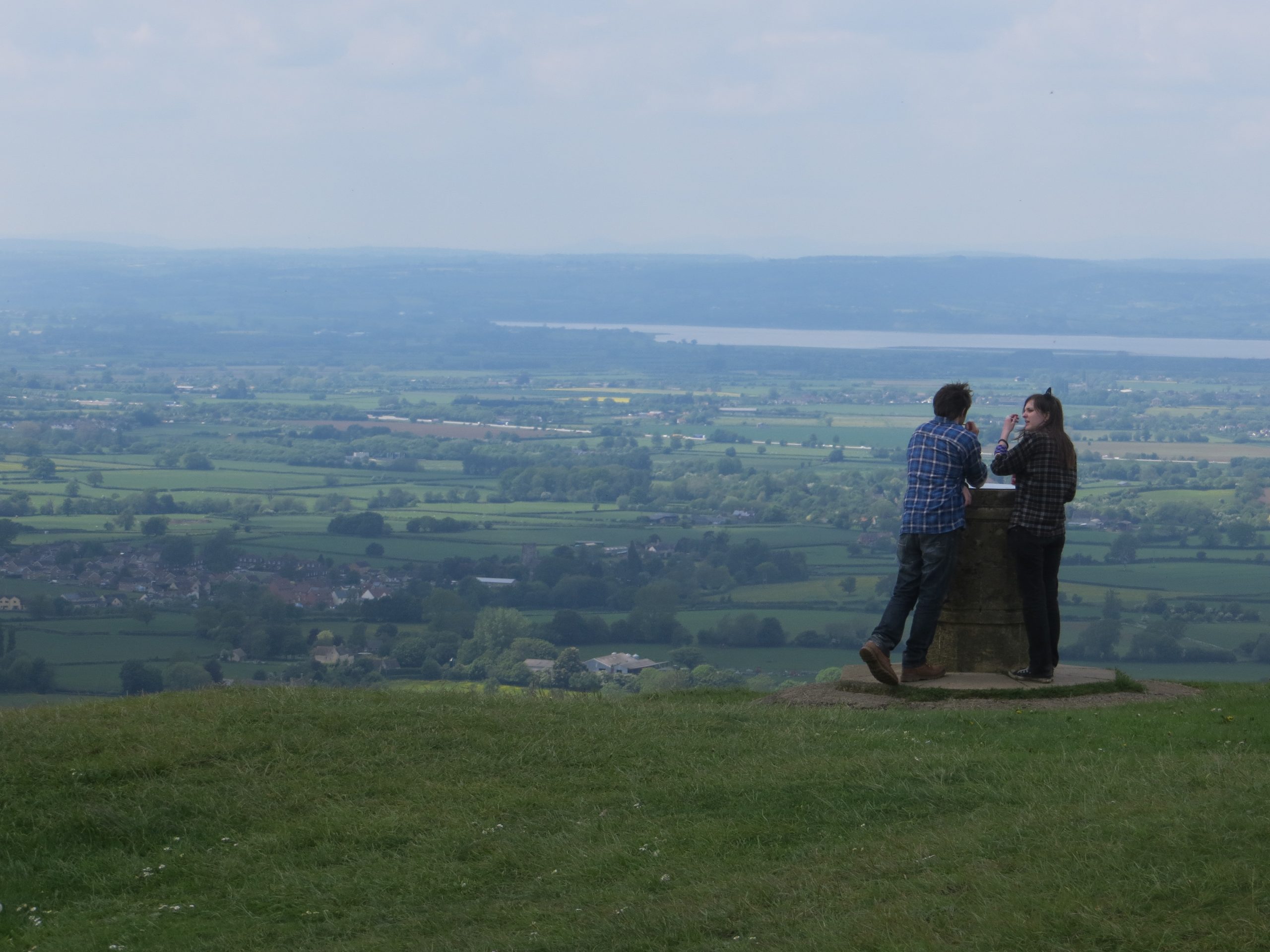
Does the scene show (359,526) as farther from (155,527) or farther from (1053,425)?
(1053,425)

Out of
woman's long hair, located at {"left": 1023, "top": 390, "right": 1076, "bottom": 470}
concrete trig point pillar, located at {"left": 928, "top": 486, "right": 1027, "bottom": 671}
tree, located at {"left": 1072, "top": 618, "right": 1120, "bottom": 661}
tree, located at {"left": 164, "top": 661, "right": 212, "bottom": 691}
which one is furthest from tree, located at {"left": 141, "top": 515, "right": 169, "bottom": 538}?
woman's long hair, located at {"left": 1023, "top": 390, "right": 1076, "bottom": 470}

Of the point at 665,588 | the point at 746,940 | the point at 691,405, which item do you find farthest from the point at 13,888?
the point at 691,405

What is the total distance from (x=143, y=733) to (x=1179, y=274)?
17848cm

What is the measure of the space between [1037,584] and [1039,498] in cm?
63

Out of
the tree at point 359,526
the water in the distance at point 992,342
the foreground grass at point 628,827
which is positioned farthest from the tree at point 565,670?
the water in the distance at point 992,342

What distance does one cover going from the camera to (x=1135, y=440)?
8962 centimetres

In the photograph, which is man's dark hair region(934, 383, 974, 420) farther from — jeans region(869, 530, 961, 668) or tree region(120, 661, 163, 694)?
tree region(120, 661, 163, 694)

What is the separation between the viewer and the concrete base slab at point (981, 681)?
992 cm

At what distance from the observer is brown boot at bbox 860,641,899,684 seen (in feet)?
31.8

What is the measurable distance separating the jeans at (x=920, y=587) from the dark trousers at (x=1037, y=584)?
0.45m

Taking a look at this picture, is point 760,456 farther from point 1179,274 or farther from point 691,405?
point 1179,274

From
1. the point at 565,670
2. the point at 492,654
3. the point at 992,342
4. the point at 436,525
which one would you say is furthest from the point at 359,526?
the point at 992,342

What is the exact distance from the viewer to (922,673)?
397 inches

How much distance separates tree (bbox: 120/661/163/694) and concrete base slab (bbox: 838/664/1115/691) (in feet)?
62.4
